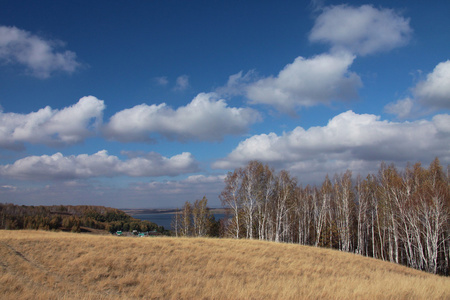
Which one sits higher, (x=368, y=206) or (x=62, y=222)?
(x=368, y=206)

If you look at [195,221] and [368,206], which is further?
[195,221]

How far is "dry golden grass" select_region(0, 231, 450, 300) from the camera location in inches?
357

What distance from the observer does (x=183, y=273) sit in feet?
44.5

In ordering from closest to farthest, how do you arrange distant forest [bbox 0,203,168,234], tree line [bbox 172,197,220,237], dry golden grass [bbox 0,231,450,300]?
dry golden grass [bbox 0,231,450,300] → tree line [bbox 172,197,220,237] → distant forest [bbox 0,203,168,234]

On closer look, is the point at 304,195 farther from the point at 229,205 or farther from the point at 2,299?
the point at 2,299

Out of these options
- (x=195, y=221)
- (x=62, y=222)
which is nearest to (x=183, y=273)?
(x=195, y=221)

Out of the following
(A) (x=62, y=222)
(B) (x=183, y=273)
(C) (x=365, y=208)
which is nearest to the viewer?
(B) (x=183, y=273)

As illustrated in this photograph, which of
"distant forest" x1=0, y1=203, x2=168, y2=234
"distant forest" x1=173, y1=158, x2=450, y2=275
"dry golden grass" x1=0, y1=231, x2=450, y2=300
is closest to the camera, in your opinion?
"dry golden grass" x1=0, y1=231, x2=450, y2=300

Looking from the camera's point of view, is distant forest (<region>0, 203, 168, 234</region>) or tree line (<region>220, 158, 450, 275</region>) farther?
distant forest (<region>0, 203, 168, 234</region>)

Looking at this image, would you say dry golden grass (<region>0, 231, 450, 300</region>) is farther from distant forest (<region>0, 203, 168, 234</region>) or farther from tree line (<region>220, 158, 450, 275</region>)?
distant forest (<region>0, 203, 168, 234</region>)

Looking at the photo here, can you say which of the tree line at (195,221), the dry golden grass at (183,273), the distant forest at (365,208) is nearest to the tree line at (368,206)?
the distant forest at (365,208)

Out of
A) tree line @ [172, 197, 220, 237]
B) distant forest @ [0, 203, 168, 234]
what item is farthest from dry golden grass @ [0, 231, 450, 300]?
distant forest @ [0, 203, 168, 234]

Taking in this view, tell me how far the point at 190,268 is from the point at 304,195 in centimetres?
3507

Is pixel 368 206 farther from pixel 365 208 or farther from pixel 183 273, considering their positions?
pixel 183 273
